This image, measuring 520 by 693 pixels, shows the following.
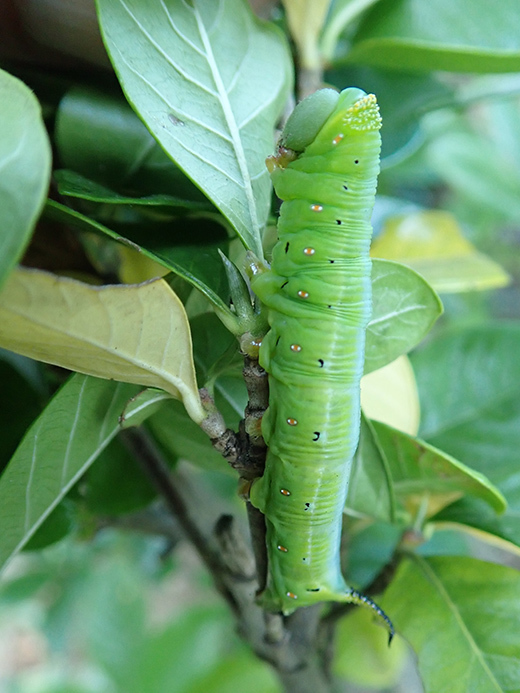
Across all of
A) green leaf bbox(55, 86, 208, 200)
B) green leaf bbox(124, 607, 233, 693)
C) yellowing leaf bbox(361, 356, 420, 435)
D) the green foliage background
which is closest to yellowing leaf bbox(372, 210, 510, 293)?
the green foliage background

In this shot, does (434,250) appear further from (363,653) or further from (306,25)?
(363,653)

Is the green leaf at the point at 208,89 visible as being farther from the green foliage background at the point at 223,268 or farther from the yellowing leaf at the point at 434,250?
the yellowing leaf at the point at 434,250

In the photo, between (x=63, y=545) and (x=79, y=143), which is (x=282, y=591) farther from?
(x=63, y=545)

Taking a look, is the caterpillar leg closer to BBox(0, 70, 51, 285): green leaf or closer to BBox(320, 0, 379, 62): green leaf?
A: BBox(0, 70, 51, 285): green leaf

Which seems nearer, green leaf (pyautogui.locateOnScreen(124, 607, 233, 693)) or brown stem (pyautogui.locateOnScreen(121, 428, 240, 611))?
brown stem (pyautogui.locateOnScreen(121, 428, 240, 611))

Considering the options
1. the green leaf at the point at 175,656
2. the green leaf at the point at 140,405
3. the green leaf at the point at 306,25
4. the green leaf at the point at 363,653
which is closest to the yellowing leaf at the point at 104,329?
the green leaf at the point at 140,405

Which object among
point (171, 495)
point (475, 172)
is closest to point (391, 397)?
point (171, 495)
